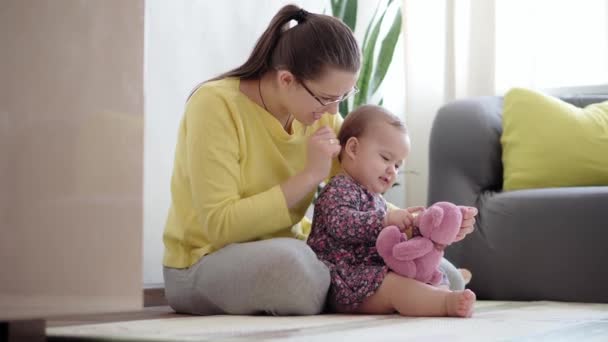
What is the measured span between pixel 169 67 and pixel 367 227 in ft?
3.66

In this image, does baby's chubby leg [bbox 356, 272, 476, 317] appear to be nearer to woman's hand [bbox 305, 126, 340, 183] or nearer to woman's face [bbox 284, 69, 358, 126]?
woman's hand [bbox 305, 126, 340, 183]

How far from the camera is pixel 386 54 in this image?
2926mm

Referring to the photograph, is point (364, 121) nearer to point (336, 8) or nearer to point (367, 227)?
point (367, 227)

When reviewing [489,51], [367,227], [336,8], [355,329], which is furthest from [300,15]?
[489,51]

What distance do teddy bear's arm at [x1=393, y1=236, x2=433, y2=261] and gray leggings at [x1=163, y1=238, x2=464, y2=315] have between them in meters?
0.15

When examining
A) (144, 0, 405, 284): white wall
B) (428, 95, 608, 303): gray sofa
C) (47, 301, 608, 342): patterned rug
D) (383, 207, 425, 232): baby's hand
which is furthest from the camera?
(144, 0, 405, 284): white wall

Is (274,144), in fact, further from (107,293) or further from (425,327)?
(107,293)

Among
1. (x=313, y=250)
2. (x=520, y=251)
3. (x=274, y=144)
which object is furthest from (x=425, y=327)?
(x=520, y=251)

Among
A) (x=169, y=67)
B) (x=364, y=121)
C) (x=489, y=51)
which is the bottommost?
(x=364, y=121)

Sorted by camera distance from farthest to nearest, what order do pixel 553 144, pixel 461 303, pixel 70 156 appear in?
pixel 553 144, pixel 461 303, pixel 70 156

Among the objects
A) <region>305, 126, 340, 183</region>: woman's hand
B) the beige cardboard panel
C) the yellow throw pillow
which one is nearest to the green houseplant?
the yellow throw pillow

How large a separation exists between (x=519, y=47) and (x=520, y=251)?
1075mm

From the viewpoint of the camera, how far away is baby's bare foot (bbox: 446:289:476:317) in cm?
152

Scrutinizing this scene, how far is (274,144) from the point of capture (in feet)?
5.80
